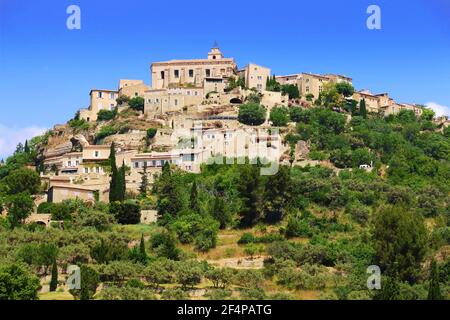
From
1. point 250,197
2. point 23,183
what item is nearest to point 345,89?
point 250,197

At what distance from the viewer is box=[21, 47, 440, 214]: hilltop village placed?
2215 inches

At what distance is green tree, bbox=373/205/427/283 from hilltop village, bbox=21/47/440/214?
52.6 ft

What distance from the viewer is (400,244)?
134 ft

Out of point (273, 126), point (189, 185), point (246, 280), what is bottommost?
point (246, 280)

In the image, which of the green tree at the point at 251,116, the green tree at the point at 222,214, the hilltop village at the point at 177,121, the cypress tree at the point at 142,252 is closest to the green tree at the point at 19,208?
the hilltop village at the point at 177,121

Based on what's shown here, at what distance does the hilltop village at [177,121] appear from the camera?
185 feet

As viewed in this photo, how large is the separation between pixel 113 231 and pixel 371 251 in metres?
12.0

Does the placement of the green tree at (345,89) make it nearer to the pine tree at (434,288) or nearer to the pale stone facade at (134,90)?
the pale stone facade at (134,90)

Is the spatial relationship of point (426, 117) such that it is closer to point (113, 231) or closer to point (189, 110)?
point (189, 110)

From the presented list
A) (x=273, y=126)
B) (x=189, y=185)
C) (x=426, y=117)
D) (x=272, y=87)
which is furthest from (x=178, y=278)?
(x=426, y=117)

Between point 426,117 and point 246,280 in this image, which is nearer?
point 246,280
